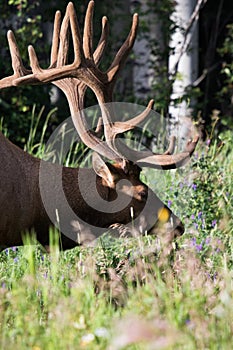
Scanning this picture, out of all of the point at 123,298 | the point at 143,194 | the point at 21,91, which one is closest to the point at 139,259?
the point at 143,194

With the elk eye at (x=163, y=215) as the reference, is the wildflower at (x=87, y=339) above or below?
below

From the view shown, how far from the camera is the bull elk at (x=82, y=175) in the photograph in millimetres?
4805

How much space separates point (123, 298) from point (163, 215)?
64.1 inches

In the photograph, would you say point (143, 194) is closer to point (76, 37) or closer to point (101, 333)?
point (76, 37)

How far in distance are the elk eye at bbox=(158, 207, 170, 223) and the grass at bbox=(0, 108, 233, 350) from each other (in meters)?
0.18

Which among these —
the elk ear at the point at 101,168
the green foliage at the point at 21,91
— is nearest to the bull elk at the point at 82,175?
the elk ear at the point at 101,168

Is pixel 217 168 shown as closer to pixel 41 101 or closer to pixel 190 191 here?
pixel 190 191

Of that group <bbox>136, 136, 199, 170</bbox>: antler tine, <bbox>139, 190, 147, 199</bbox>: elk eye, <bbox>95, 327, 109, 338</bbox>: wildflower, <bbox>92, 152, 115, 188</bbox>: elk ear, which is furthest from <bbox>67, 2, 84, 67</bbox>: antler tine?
<bbox>95, 327, 109, 338</bbox>: wildflower

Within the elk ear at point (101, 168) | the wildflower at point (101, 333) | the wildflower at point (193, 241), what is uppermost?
the elk ear at point (101, 168)

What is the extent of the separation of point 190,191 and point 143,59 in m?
4.84

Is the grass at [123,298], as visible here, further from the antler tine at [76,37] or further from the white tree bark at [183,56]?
the white tree bark at [183,56]

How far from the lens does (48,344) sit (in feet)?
9.90

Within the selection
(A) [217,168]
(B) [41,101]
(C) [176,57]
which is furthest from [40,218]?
(C) [176,57]

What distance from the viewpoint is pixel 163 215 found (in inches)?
206
